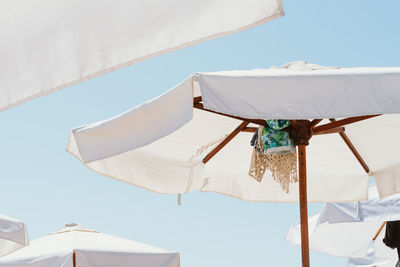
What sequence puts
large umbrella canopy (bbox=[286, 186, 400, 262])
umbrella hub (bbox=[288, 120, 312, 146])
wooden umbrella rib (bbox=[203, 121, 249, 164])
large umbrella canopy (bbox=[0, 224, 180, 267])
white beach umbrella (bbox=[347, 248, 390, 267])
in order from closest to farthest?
umbrella hub (bbox=[288, 120, 312, 146]) < wooden umbrella rib (bbox=[203, 121, 249, 164]) < large umbrella canopy (bbox=[286, 186, 400, 262]) < large umbrella canopy (bbox=[0, 224, 180, 267]) < white beach umbrella (bbox=[347, 248, 390, 267])

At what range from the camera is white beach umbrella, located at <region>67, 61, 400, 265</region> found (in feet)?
9.40

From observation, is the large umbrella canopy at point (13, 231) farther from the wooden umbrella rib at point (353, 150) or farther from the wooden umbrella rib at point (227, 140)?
the wooden umbrella rib at point (353, 150)

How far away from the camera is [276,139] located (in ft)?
13.9

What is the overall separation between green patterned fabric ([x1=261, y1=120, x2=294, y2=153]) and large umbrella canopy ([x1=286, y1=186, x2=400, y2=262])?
6.54 feet

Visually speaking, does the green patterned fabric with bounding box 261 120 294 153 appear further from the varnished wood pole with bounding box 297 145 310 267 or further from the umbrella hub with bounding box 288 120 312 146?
the varnished wood pole with bounding box 297 145 310 267

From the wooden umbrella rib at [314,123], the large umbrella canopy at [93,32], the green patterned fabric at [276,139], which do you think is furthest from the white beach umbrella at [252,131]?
the large umbrella canopy at [93,32]

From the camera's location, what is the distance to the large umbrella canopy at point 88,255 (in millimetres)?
6559

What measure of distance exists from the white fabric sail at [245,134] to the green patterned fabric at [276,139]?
0.43 m

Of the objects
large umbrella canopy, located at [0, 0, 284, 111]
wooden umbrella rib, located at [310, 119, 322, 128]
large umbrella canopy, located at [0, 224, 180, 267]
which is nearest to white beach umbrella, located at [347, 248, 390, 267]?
large umbrella canopy, located at [0, 224, 180, 267]

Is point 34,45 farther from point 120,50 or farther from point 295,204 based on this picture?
point 295,204

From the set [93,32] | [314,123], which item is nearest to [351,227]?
[314,123]

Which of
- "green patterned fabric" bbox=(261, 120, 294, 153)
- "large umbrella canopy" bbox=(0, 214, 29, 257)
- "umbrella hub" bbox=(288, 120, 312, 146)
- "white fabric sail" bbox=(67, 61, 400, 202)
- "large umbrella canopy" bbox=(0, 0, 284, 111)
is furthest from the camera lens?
"large umbrella canopy" bbox=(0, 214, 29, 257)

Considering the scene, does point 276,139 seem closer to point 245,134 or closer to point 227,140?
point 227,140

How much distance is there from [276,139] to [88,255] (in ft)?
10.7
